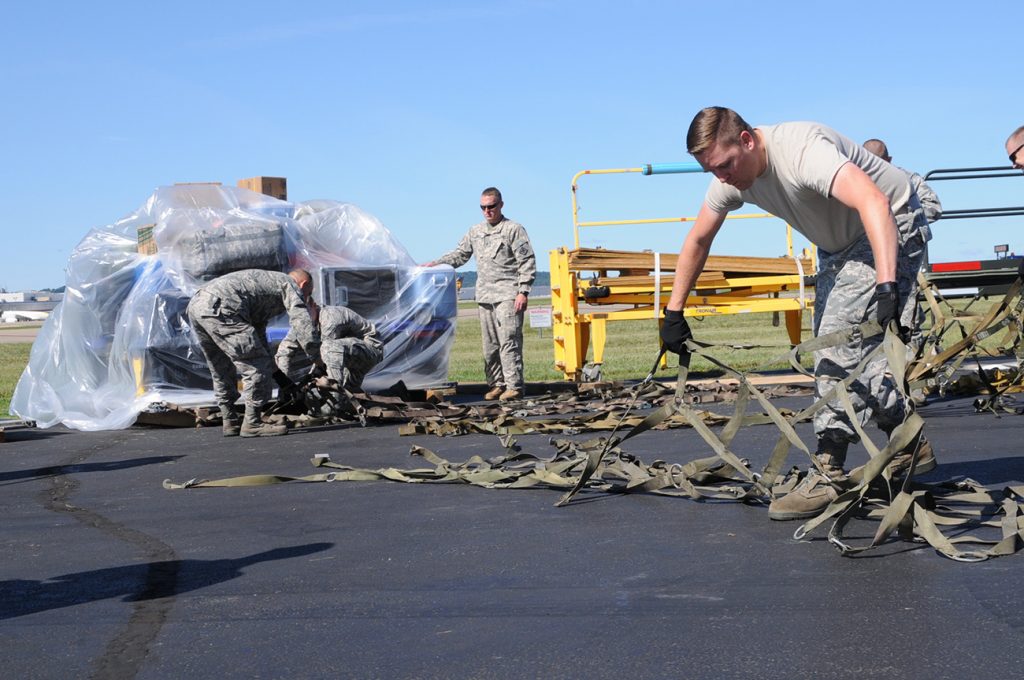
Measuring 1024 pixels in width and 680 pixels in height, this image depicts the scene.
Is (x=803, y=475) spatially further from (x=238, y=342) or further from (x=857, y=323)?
(x=238, y=342)

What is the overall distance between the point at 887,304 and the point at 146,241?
28.1 feet

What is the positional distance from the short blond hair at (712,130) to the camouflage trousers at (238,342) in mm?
5325

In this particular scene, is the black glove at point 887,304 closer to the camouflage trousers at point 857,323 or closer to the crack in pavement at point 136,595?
the camouflage trousers at point 857,323

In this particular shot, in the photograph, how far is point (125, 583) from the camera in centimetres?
439

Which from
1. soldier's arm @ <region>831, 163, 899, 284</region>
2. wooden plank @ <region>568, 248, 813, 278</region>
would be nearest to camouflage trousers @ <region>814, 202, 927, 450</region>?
soldier's arm @ <region>831, 163, 899, 284</region>

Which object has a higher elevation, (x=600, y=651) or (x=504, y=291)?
(x=504, y=291)

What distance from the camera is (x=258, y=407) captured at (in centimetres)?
951

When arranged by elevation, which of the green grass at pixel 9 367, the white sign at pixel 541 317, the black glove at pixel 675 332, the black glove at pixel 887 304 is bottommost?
the green grass at pixel 9 367

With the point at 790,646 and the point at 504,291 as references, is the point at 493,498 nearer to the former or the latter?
the point at 790,646

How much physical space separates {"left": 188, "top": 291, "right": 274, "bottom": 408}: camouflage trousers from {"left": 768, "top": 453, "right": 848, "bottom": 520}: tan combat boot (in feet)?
17.3

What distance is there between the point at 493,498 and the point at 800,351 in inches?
71.1

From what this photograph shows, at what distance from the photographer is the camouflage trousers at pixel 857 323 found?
16.2ft

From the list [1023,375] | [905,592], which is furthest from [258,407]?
[905,592]

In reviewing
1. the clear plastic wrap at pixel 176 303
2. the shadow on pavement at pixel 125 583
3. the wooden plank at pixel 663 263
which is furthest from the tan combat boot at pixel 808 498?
the wooden plank at pixel 663 263
